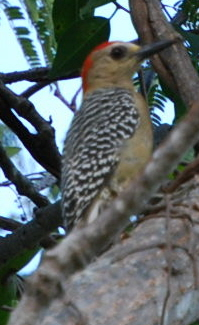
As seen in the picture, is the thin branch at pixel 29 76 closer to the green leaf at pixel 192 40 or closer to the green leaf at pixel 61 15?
the green leaf at pixel 61 15

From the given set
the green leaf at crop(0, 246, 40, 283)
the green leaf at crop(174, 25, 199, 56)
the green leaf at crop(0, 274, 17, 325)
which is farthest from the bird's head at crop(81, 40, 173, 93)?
the green leaf at crop(0, 274, 17, 325)

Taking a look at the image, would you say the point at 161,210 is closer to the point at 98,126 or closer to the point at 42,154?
the point at 98,126

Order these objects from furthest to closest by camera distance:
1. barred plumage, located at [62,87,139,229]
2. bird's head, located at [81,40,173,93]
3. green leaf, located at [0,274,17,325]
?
bird's head, located at [81,40,173,93] → green leaf, located at [0,274,17,325] → barred plumage, located at [62,87,139,229]

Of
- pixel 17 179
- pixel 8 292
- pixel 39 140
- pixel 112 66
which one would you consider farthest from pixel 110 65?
pixel 8 292

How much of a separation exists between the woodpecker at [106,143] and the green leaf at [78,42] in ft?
0.19

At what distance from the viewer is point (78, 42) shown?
19.6ft

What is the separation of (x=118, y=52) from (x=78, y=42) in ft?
1.00

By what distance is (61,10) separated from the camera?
6.05 m

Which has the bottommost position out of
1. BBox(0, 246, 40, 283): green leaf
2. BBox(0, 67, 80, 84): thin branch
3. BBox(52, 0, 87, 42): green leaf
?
BBox(0, 246, 40, 283): green leaf

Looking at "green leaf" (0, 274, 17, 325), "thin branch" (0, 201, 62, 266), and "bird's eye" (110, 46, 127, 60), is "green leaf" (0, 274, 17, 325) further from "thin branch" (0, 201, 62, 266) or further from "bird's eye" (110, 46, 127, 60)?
"bird's eye" (110, 46, 127, 60)

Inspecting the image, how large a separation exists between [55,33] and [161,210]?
215 centimetres

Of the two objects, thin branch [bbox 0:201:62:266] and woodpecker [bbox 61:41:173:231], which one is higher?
woodpecker [bbox 61:41:173:231]

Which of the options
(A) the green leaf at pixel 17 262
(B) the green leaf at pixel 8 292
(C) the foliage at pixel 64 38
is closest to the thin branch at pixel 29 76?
(C) the foliage at pixel 64 38

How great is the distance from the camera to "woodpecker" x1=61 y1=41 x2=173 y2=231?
4.79 metres
